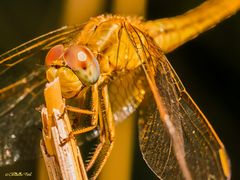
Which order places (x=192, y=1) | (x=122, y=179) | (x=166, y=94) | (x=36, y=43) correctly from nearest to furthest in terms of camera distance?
(x=166, y=94) < (x=36, y=43) < (x=122, y=179) < (x=192, y=1)

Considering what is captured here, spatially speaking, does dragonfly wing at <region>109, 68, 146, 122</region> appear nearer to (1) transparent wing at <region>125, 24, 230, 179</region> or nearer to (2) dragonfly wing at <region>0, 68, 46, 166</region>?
(1) transparent wing at <region>125, 24, 230, 179</region>

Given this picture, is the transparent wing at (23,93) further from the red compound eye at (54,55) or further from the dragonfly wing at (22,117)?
the red compound eye at (54,55)

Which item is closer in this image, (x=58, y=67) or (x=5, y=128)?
(x=58, y=67)

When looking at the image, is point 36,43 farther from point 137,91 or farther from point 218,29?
point 218,29

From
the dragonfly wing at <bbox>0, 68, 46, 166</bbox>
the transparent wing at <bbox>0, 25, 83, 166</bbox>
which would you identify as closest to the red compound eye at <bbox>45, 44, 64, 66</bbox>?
the transparent wing at <bbox>0, 25, 83, 166</bbox>

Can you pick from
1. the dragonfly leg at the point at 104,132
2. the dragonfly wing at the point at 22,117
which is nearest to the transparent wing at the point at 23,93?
the dragonfly wing at the point at 22,117

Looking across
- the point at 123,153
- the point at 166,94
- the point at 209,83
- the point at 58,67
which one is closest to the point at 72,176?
the point at 58,67

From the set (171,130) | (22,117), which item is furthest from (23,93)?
(171,130)
